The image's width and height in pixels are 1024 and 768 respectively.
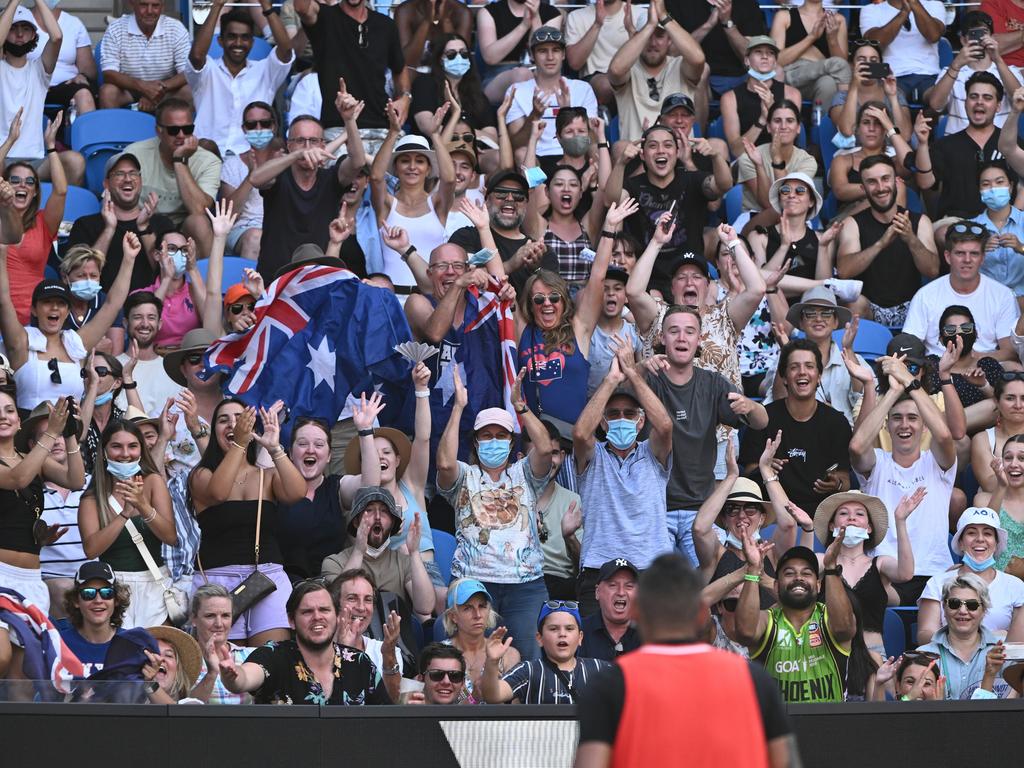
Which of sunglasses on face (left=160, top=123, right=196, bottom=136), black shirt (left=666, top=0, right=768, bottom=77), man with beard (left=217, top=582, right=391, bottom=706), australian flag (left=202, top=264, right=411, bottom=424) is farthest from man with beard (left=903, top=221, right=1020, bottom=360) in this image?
man with beard (left=217, top=582, right=391, bottom=706)

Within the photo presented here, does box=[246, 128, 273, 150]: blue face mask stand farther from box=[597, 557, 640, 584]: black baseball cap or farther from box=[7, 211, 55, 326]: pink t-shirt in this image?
box=[597, 557, 640, 584]: black baseball cap

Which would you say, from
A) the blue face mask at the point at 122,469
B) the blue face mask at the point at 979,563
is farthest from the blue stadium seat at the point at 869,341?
the blue face mask at the point at 122,469

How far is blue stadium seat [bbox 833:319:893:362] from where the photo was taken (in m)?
12.8

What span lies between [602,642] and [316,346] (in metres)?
2.89

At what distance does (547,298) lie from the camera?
11352mm

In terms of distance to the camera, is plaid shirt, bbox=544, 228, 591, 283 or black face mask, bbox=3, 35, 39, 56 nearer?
plaid shirt, bbox=544, 228, 591, 283

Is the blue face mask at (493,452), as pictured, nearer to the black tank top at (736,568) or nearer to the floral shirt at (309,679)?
the black tank top at (736,568)

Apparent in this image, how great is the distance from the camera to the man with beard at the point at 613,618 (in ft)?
31.9

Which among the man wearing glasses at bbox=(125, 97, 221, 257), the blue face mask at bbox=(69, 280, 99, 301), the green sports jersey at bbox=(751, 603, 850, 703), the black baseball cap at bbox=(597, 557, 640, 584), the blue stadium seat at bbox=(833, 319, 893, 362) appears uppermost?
the man wearing glasses at bbox=(125, 97, 221, 257)

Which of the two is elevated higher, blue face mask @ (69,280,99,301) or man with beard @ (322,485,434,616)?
blue face mask @ (69,280,99,301)

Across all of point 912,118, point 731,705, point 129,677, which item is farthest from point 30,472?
point 912,118

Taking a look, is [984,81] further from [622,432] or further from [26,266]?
[26,266]

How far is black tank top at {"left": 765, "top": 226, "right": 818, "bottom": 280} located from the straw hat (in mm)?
2856

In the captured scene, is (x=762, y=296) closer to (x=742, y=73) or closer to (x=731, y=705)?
(x=742, y=73)
